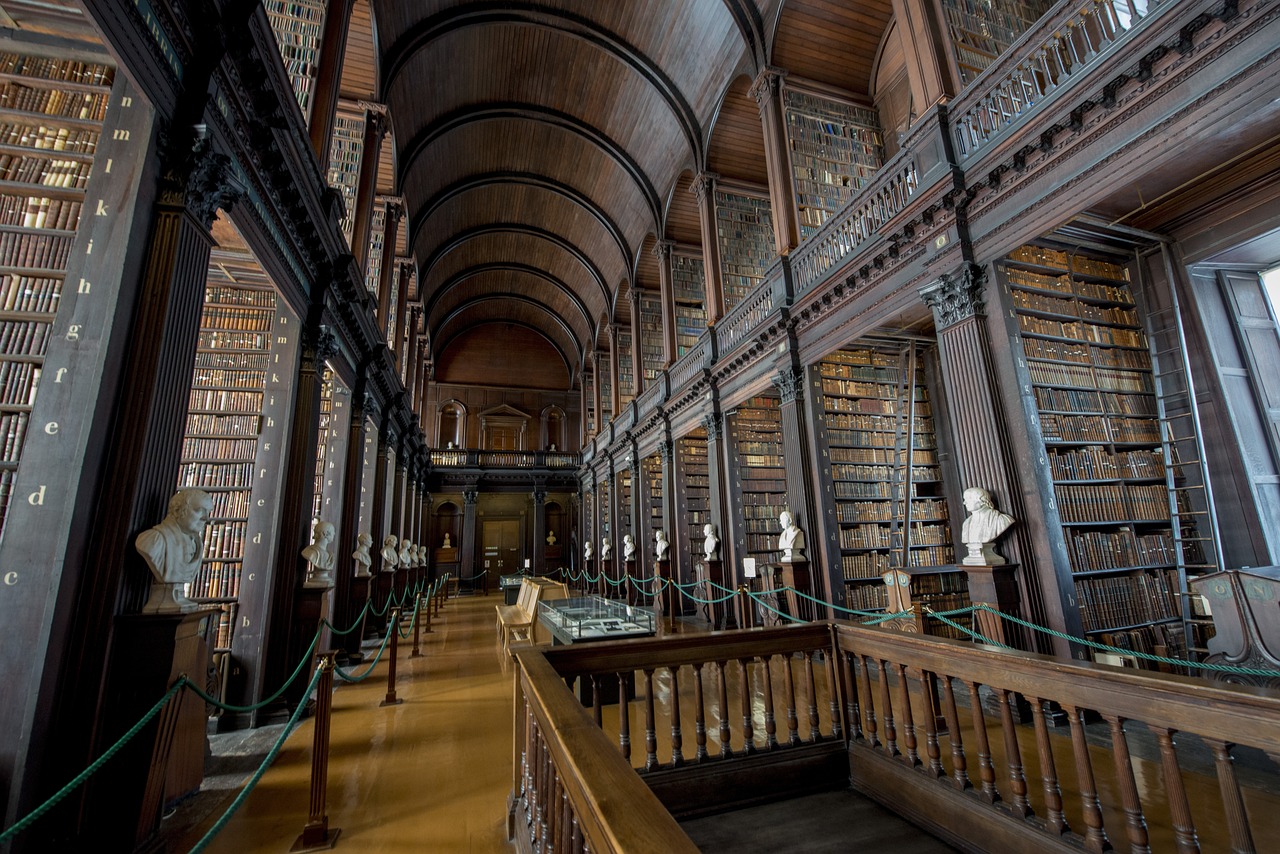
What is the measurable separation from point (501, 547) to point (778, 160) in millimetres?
13553

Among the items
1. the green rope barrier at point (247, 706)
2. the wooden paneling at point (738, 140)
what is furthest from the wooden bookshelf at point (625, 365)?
the green rope barrier at point (247, 706)

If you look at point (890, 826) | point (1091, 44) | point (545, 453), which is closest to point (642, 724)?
point (890, 826)

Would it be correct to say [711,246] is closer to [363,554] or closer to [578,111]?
[578,111]

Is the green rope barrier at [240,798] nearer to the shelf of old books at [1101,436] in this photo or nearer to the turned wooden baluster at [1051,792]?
the turned wooden baluster at [1051,792]

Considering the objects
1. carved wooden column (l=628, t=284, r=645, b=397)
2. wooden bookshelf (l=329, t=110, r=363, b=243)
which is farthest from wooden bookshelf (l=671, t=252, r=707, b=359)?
wooden bookshelf (l=329, t=110, r=363, b=243)

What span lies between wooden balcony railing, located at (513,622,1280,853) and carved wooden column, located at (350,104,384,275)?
5583 millimetres

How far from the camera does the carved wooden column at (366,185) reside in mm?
6004

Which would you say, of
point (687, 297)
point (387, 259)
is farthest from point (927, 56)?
point (387, 259)

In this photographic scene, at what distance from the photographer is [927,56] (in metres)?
4.25

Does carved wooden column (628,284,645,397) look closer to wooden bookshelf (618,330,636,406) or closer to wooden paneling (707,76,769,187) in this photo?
wooden bookshelf (618,330,636,406)

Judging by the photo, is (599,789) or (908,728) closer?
(599,789)

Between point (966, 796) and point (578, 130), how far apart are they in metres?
10.9

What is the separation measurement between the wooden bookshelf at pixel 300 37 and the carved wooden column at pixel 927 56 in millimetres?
4883

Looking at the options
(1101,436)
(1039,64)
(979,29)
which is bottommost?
(1101,436)
